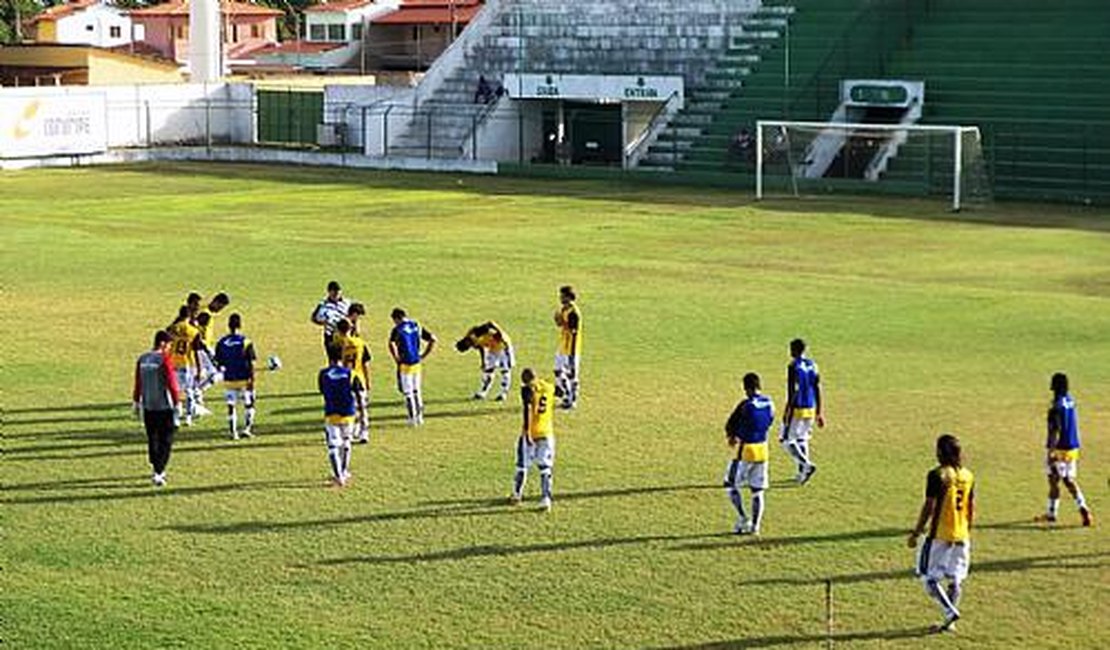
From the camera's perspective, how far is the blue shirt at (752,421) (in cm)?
1670

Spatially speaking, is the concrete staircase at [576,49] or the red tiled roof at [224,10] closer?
the concrete staircase at [576,49]

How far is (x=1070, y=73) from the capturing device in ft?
183

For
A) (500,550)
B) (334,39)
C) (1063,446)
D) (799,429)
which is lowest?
(500,550)

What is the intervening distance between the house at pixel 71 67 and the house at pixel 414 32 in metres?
27.0

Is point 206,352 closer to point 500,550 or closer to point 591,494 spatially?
point 591,494

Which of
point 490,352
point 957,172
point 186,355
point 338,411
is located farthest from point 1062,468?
point 957,172

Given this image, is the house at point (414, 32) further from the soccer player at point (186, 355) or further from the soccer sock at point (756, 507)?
the soccer sock at point (756, 507)

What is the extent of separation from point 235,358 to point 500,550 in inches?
233

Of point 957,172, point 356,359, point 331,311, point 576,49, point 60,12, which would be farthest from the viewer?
point 60,12

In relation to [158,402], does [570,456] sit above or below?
below

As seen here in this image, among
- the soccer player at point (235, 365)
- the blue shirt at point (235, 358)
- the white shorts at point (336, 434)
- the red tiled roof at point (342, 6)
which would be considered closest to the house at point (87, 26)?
the red tiled roof at point (342, 6)

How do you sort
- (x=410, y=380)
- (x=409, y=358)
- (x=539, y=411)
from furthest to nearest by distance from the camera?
(x=410, y=380), (x=409, y=358), (x=539, y=411)

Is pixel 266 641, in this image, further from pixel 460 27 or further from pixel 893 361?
pixel 460 27

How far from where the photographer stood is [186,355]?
72.4 feet
